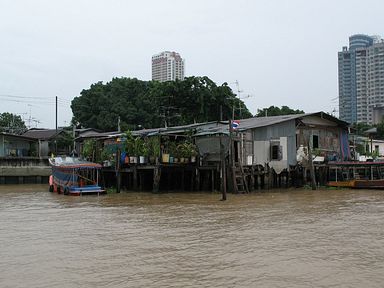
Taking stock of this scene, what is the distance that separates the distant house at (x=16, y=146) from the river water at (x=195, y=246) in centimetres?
2281

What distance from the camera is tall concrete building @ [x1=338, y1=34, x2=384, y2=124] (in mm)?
48312

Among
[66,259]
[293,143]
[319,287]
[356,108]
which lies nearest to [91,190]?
[293,143]

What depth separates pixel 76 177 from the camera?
2128cm

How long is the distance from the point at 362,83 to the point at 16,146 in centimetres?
3666

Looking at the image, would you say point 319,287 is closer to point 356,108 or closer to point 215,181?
point 215,181

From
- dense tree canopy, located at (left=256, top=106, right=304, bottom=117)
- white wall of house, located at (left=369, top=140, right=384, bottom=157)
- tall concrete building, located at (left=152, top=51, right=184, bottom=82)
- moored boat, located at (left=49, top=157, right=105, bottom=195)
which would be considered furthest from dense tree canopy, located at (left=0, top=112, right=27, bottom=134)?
white wall of house, located at (left=369, top=140, right=384, bottom=157)

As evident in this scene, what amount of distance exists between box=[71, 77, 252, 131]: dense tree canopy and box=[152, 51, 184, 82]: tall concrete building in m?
13.5

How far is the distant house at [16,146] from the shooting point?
36438 millimetres

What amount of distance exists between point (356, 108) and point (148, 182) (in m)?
34.7

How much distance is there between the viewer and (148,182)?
25688 mm

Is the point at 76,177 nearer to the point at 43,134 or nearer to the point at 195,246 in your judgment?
the point at 195,246

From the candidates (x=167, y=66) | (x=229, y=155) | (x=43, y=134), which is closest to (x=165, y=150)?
(x=229, y=155)

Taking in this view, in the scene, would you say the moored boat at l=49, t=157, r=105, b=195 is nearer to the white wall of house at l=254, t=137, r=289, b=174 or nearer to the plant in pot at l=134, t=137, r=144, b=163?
the plant in pot at l=134, t=137, r=144, b=163

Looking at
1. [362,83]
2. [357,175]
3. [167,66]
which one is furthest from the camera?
[167,66]
